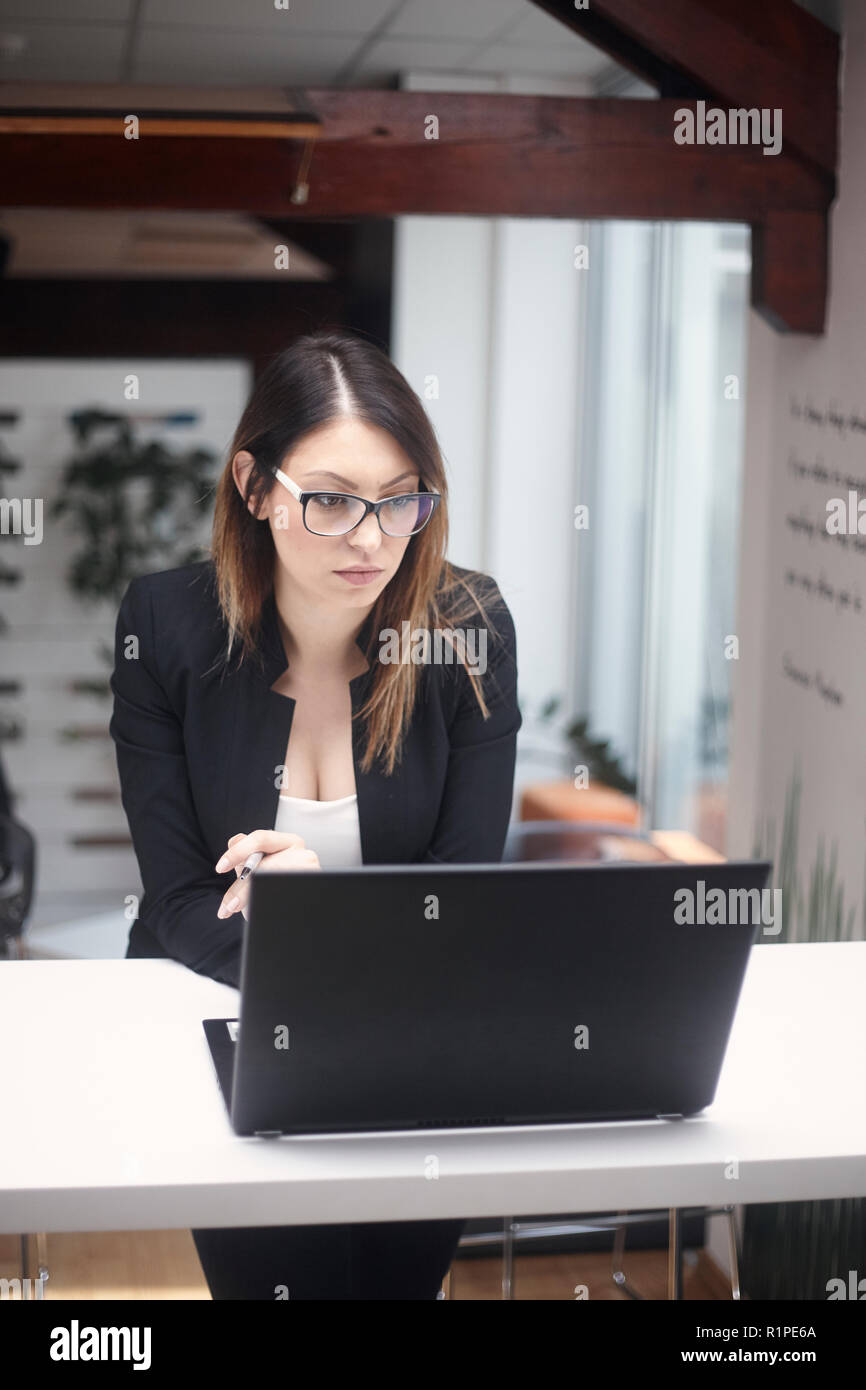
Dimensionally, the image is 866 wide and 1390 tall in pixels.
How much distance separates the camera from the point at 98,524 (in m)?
6.09

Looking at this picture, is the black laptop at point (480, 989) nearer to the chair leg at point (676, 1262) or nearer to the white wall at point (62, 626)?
the chair leg at point (676, 1262)

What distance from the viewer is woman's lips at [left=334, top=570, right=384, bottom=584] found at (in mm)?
1690

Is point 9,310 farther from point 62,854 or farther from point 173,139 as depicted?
point 173,139

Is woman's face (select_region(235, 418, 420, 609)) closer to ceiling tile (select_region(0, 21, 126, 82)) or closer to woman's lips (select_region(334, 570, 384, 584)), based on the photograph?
woman's lips (select_region(334, 570, 384, 584))

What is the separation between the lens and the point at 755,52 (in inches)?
102

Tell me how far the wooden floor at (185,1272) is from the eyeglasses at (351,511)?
1.74 m

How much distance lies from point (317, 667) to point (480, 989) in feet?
2.56

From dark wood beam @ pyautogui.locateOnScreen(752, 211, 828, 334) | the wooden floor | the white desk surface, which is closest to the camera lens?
the white desk surface

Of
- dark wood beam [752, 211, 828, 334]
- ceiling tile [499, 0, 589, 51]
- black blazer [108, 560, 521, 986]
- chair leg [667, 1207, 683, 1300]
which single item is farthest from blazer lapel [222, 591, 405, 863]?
ceiling tile [499, 0, 589, 51]

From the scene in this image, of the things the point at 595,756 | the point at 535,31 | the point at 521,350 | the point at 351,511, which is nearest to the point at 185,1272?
the point at 351,511

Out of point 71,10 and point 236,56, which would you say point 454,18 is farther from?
point 71,10

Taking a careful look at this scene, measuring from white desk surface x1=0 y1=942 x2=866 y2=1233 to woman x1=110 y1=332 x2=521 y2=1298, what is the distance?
0.28 meters
